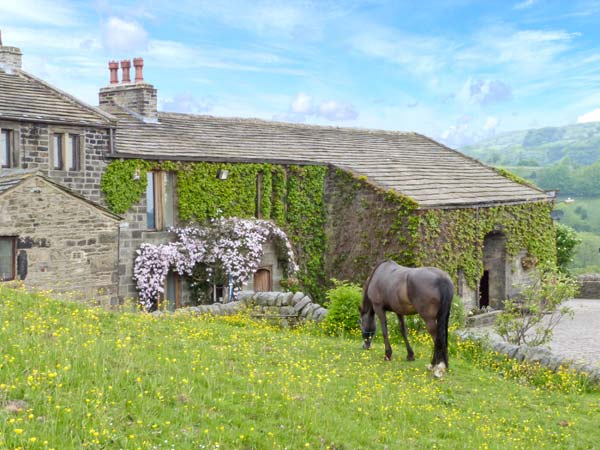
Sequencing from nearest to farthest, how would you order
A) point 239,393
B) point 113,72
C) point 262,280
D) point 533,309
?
point 239,393, point 533,309, point 262,280, point 113,72

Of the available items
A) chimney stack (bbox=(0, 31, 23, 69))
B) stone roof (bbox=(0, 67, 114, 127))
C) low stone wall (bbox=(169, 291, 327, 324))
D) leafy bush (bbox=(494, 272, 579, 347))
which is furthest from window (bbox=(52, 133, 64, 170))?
leafy bush (bbox=(494, 272, 579, 347))

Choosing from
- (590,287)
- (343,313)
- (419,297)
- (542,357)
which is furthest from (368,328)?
(590,287)

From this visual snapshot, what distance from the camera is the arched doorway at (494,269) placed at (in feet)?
105

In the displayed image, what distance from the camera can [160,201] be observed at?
84.7 ft

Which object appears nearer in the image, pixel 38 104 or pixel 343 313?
pixel 343 313

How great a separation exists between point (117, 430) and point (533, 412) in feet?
25.8

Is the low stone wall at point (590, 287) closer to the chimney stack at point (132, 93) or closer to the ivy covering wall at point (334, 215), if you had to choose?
the ivy covering wall at point (334, 215)

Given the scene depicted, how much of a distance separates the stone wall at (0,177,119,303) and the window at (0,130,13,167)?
3.59 metres

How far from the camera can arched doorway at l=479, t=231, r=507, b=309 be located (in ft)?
105

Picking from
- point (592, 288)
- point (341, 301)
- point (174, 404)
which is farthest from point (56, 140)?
point (592, 288)

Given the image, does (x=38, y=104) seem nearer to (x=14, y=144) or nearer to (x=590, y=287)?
(x=14, y=144)

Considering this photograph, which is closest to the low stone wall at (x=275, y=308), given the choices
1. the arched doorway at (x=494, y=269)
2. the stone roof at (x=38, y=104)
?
the stone roof at (x=38, y=104)

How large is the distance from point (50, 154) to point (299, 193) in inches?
424

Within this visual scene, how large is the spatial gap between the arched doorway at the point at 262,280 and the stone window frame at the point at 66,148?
842cm
